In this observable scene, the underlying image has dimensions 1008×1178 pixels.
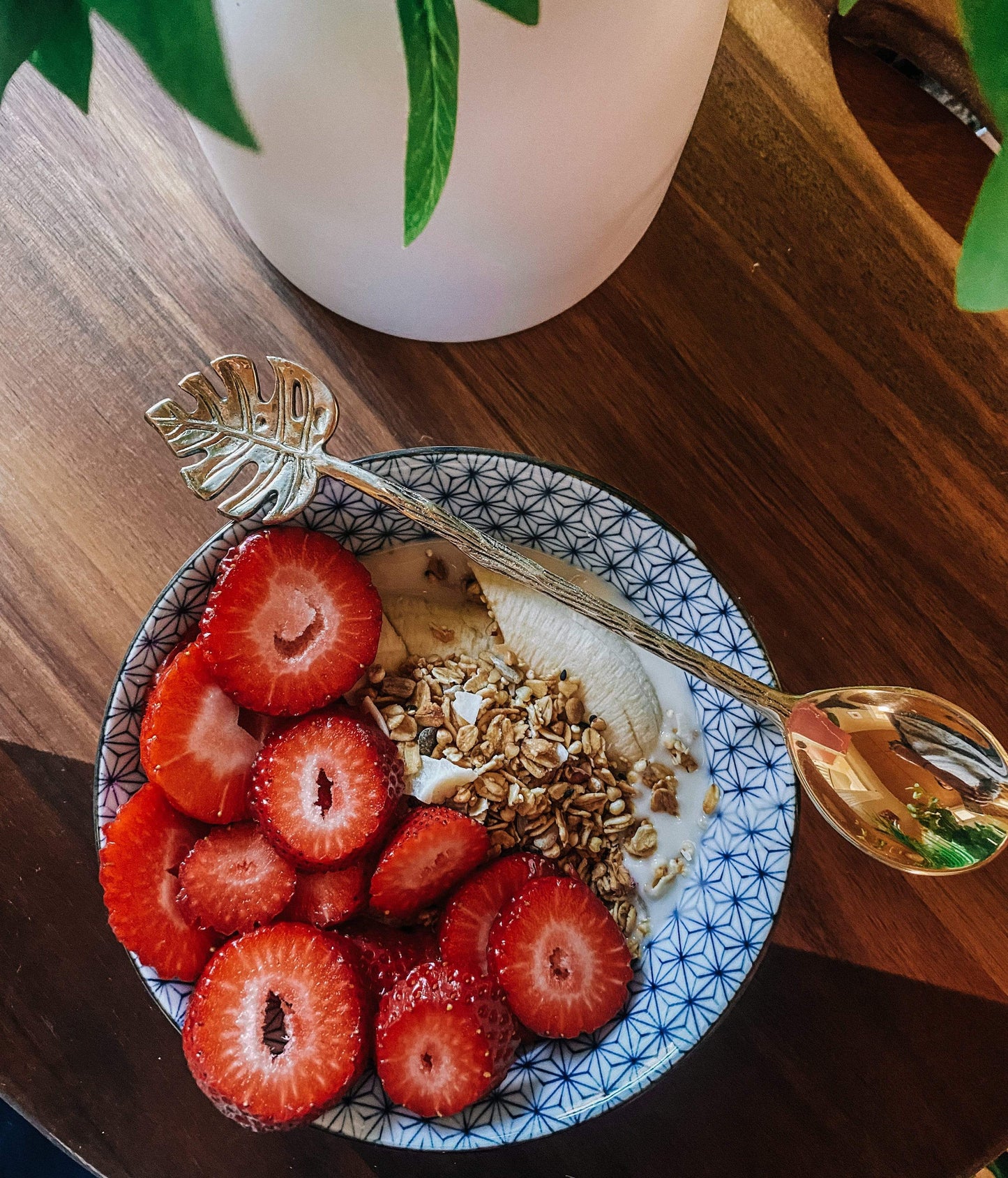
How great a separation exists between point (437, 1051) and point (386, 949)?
7 cm

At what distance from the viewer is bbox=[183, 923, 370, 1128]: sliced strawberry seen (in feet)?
1.84

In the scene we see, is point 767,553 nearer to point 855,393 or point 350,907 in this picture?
point 855,393

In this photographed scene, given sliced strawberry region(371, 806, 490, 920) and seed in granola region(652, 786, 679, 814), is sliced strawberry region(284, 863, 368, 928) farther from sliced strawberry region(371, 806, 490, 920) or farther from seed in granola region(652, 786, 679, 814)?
seed in granola region(652, 786, 679, 814)

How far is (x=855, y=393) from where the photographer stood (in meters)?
0.64

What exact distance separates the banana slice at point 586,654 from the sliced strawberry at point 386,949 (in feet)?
0.58

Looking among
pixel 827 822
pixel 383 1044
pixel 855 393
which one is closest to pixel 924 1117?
pixel 827 822

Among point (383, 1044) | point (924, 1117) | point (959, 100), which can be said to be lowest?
point (924, 1117)

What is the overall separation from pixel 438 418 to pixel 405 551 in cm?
9

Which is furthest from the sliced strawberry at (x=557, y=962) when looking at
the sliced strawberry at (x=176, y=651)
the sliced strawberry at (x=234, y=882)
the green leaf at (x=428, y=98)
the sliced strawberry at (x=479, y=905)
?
the green leaf at (x=428, y=98)

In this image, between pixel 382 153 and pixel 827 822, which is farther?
pixel 827 822

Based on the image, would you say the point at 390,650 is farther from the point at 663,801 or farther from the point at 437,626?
the point at 663,801

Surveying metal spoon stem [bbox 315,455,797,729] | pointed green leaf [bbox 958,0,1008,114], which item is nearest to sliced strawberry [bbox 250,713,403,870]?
metal spoon stem [bbox 315,455,797,729]

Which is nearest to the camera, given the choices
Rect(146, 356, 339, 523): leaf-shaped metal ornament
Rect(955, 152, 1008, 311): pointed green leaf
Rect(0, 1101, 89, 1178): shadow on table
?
Rect(955, 152, 1008, 311): pointed green leaf

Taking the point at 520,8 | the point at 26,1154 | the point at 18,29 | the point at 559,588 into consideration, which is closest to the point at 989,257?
the point at 520,8
